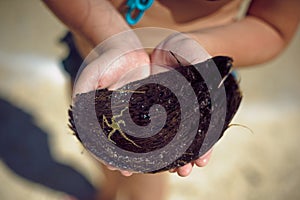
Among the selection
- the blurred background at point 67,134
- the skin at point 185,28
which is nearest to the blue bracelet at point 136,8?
the skin at point 185,28

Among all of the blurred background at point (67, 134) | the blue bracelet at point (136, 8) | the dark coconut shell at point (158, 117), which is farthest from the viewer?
the blurred background at point (67, 134)

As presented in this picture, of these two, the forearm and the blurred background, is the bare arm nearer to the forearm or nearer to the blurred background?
the forearm

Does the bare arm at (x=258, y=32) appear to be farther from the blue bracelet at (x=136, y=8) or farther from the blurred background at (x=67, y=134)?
the blurred background at (x=67, y=134)

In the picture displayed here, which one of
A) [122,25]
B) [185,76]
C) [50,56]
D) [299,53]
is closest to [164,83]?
[185,76]

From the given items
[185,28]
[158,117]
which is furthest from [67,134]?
[158,117]

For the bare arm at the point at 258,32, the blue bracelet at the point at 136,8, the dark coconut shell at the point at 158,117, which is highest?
the blue bracelet at the point at 136,8

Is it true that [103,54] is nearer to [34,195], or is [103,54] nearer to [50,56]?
[34,195]
